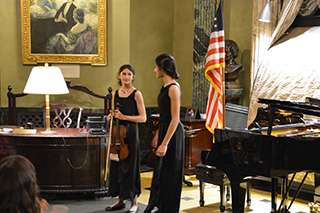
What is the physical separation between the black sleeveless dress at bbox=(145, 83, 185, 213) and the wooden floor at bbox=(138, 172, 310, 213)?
1077 mm

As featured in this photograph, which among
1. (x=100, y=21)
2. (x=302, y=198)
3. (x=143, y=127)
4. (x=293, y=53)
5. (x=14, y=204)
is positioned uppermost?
(x=100, y=21)

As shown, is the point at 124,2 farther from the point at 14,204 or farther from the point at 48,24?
the point at 14,204

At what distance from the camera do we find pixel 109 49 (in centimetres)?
859

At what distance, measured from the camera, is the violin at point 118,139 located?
209 inches

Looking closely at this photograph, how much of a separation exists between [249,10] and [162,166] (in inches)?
161

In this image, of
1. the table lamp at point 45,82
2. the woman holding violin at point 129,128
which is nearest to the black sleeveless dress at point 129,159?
the woman holding violin at point 129,128

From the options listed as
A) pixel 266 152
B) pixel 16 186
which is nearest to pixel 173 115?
pixel 266 152

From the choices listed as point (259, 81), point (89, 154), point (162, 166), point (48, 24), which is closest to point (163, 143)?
point (162, 166)

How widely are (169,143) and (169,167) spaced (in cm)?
26

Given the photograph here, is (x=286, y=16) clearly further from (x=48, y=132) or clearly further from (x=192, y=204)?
(x=48, y=132)

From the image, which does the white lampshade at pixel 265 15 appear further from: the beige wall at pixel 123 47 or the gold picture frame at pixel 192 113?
the beige wall at pixel 123 47

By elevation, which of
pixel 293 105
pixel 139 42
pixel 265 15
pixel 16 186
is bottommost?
pixel 16 186

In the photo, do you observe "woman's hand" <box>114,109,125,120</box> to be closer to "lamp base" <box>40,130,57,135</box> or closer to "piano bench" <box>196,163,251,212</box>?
"lamp base" <box>40,130,57,135</box>

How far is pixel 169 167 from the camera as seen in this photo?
488cm
